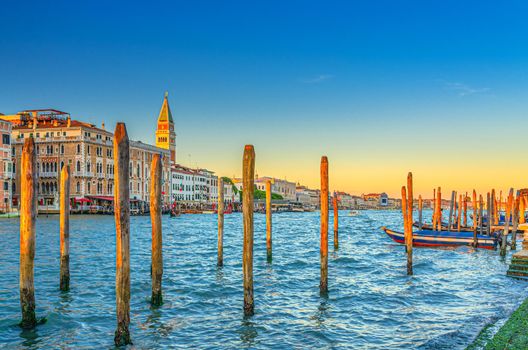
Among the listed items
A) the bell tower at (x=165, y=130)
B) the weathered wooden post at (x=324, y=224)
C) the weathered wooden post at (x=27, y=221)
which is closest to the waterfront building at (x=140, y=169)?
the bell tower at (x=165, y=130)

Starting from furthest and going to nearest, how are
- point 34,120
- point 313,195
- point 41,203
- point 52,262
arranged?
point 313,195 → point 34,120 → point 41,203 → point 52,262

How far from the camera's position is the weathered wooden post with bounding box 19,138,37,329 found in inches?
300

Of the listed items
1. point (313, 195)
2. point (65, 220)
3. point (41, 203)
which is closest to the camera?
point (65, 220)

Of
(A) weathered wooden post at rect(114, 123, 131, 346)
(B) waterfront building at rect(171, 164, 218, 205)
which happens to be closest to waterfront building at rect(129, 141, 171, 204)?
(B) waterfront building at rect(171, 164, 218, 205)

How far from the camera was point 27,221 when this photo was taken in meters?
7.64

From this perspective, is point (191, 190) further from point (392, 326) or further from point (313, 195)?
point (313, 195)

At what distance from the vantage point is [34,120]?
56781 millimetres

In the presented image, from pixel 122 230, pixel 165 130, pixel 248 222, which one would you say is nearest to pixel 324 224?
pixel 248 222

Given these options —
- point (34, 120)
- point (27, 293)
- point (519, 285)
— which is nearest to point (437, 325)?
point (519, 285)

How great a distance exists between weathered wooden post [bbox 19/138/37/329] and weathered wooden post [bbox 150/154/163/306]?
7.07ft

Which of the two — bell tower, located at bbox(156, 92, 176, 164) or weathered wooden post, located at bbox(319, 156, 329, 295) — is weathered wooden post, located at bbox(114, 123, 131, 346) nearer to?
weathered wooden post, located at bbox(319, 156, 329, 295)

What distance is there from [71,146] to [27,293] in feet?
163

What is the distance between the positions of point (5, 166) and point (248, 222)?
4379cm

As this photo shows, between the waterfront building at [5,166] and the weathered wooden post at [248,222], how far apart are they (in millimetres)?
42307
